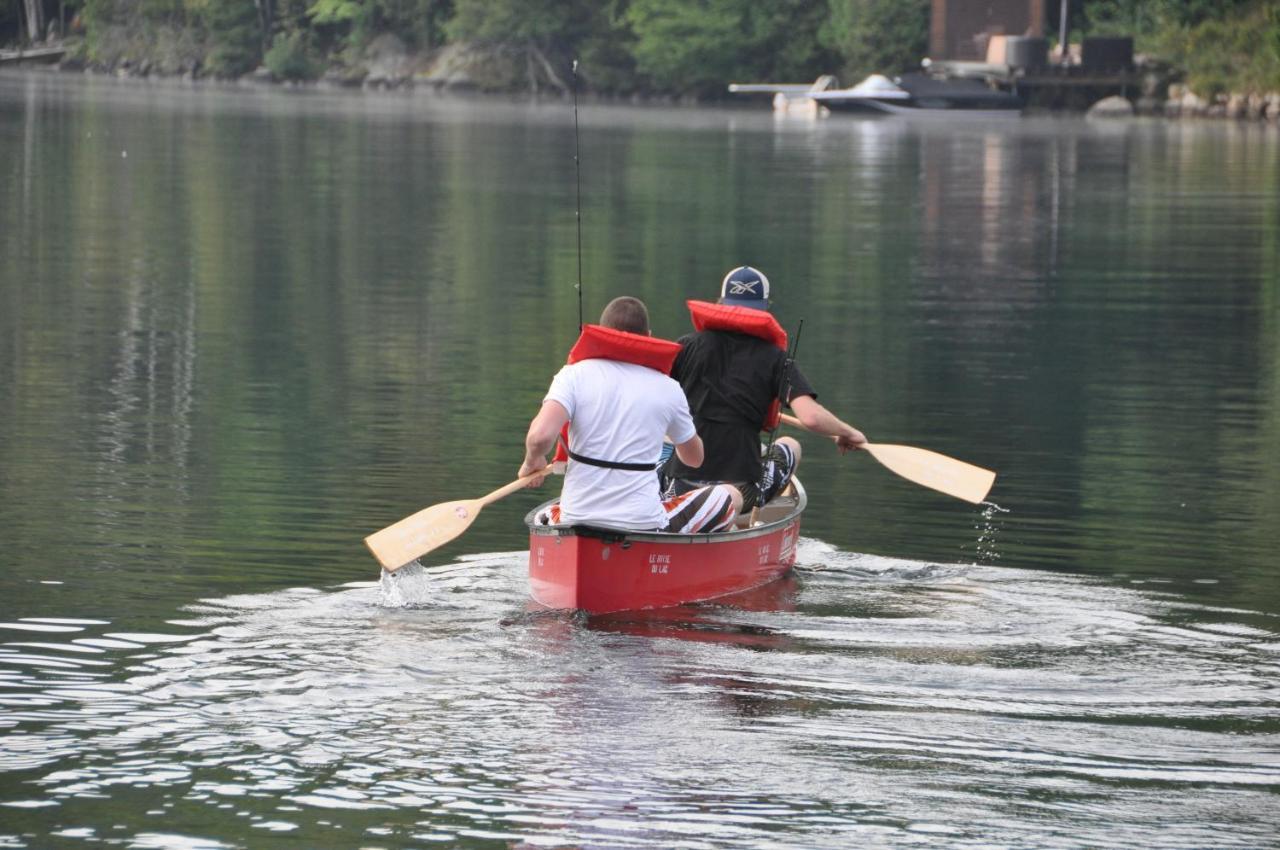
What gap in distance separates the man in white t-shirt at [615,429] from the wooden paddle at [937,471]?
236cm

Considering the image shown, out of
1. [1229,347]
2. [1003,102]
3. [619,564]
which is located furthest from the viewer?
[1003,102]

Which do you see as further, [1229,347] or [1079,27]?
[1079,27]

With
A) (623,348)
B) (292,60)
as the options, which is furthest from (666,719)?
(292,60)

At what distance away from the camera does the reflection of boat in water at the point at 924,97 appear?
91125 millimetres

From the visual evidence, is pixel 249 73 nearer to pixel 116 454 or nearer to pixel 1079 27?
pixel 1079 27

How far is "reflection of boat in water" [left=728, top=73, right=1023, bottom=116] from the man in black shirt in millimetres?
80296

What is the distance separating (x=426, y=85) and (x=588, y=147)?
65622mm

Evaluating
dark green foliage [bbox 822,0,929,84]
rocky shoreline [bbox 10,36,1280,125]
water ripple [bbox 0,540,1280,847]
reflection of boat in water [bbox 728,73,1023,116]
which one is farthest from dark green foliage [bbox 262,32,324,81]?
water ripple [bbox 0,540,1280,847]

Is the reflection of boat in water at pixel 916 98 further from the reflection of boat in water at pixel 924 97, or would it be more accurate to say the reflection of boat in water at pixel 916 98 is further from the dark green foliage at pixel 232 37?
the dark green foliage at pixel 232 37

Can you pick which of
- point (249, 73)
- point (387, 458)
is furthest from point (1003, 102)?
point (387, 458)

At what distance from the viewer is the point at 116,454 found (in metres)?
15.6

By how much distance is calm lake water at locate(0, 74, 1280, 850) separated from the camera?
828cm

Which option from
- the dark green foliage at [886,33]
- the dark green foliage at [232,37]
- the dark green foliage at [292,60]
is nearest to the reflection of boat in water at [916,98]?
the dark green foliage at [886,33]

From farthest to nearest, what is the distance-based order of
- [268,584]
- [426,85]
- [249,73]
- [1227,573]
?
[249,73] < [426,85] < [1227,573] < [268,584]
